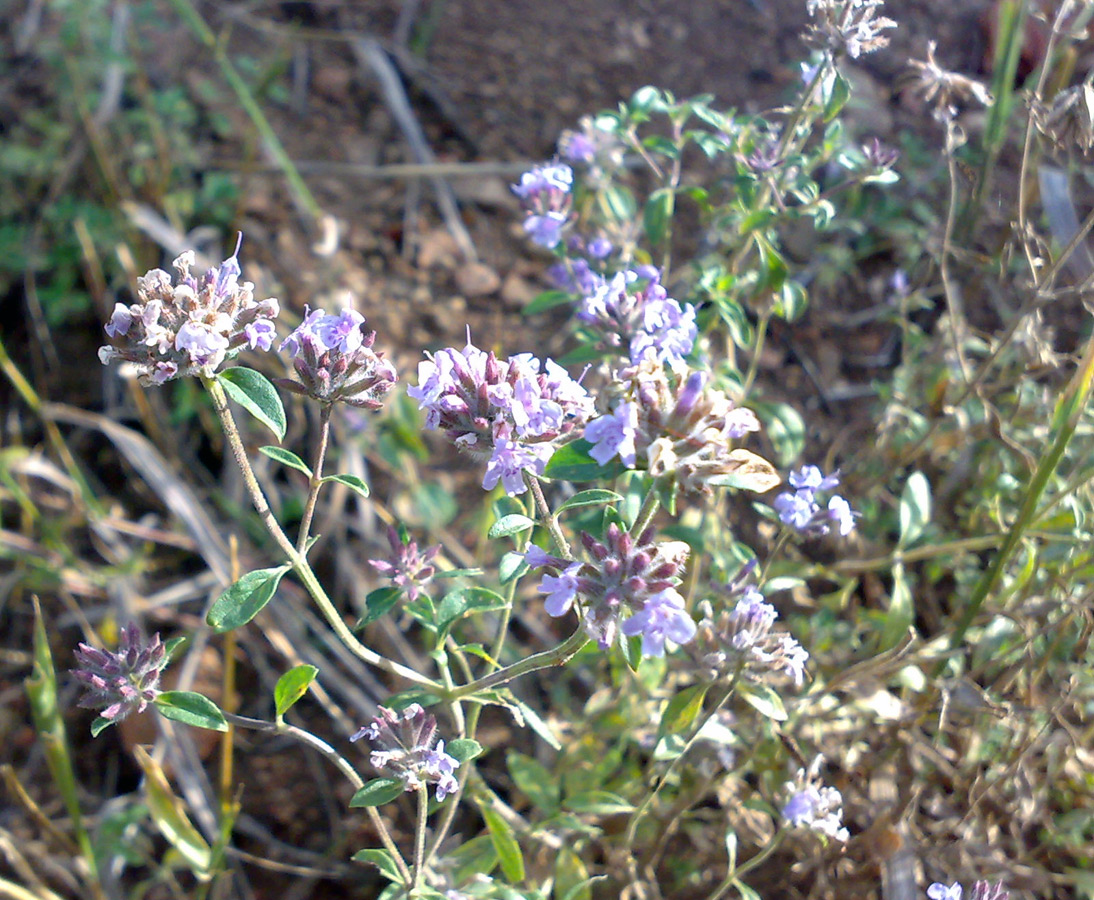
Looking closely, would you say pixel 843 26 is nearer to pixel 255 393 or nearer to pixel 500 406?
pixel 500 406

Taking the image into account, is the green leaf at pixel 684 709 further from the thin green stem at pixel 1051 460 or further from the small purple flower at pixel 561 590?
the thin green stem at pixel 1051 460

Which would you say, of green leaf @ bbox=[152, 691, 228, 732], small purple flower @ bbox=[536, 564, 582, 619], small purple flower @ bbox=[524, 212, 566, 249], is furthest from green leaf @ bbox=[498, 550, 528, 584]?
small purple flower @ bbox=[524, 212, 566, 249]

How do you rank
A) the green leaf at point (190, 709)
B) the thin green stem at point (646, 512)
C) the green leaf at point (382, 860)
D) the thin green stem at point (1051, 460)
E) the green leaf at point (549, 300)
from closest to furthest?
the thin green stem at point (646, 512) → the green leaf at point (190, 709) → the green leaf at point (382, 860) → the thin green stem at point (1051, 460) → the green leaf at point (549, 300)

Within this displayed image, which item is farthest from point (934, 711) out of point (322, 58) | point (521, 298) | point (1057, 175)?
point (322, 58)

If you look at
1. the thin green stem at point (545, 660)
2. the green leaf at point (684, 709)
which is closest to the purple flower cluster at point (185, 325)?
the thin green stem at point (545, 660)

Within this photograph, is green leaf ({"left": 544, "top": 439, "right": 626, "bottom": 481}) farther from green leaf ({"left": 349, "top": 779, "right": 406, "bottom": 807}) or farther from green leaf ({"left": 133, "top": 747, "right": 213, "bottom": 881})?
green leaf ({"left": 133, "top": 747, "right": 213, "bottom": 881})

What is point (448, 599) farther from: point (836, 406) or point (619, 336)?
point (836, 406)
